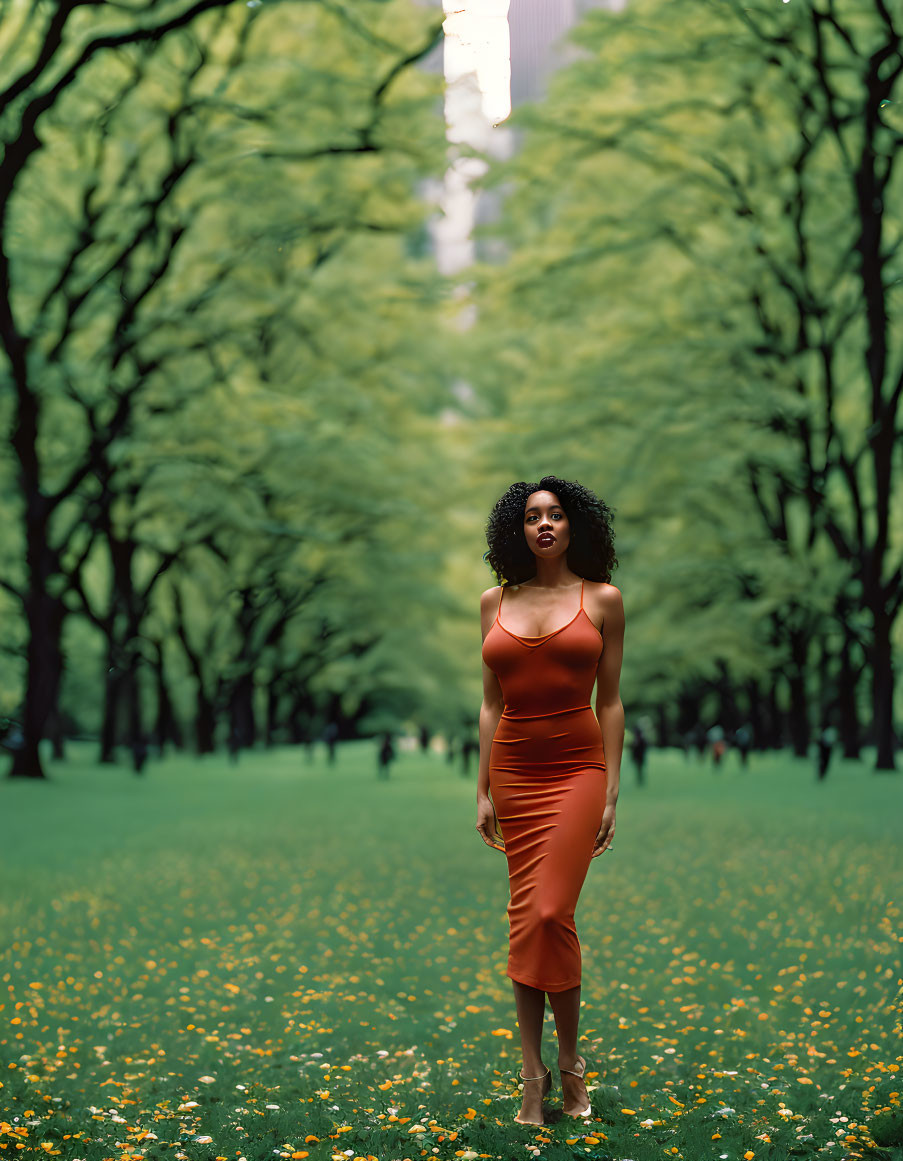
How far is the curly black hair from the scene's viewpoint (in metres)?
4.93

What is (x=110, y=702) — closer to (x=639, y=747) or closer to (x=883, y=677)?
(x=639, y=747)

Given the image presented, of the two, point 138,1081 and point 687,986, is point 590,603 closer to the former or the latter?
point 138,1081

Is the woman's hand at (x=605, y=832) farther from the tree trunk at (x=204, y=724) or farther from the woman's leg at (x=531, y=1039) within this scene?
the tree trunk at (x=204, y=724)

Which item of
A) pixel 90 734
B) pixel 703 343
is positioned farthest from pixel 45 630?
pixel 90 734

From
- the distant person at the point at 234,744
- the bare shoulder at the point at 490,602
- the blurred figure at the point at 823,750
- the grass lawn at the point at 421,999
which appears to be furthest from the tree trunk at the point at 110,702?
the bare shoulder at the point at 490,602

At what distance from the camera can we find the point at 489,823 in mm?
5043

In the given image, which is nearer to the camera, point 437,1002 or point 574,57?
point 437,1002

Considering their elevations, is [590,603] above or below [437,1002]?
above

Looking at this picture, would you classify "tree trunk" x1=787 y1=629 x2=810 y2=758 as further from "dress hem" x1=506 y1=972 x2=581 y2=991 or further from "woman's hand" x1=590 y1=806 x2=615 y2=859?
"dress hem" x1=506 y1=972 x2=581 y2=991

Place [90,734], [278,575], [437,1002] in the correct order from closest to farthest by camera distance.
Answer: [437,1002], [278,575], [90,734]

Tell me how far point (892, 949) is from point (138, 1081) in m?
5.10

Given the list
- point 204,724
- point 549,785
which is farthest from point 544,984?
point 204,724

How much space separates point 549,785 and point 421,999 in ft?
10.2

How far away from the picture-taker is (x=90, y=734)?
5759 centimetres
